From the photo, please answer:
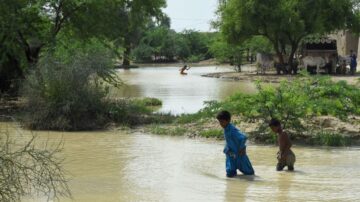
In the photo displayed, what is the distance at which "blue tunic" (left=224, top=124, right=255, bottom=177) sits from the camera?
422 inches

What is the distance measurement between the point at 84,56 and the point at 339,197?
11386 millimetres

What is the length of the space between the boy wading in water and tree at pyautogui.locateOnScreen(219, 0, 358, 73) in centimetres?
3278

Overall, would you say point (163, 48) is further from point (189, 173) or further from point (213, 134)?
point (189, 173)

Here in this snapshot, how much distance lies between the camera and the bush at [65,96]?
17969mm

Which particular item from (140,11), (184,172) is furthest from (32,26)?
(184,172)

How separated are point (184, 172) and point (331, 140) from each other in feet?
15.1

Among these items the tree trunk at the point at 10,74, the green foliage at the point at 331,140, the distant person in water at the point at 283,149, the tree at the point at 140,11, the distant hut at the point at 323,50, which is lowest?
the green foliage at the point at 331,140

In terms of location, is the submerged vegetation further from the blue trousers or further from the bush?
the blue trousers

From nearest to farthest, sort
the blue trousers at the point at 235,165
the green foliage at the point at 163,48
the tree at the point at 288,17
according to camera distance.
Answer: the blue trousers at the point at 235,165, the tree at the point at 288,17, the green foliage at the point at 163,48

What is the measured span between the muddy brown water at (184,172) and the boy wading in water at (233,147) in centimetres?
19

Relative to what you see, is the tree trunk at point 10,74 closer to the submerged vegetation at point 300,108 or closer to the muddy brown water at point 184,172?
the muddy brown water at point 184,172

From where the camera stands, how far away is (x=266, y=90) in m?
15.4

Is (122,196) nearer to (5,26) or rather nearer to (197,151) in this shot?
(197,151)

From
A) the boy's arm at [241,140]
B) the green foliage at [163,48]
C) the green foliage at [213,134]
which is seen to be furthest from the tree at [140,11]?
the green foliage at [163,48]
